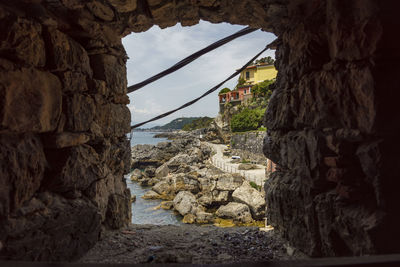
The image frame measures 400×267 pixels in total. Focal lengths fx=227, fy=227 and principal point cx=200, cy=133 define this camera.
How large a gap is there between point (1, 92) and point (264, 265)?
2178 mm

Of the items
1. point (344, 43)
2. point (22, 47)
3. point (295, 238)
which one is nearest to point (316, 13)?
point (344, 43)

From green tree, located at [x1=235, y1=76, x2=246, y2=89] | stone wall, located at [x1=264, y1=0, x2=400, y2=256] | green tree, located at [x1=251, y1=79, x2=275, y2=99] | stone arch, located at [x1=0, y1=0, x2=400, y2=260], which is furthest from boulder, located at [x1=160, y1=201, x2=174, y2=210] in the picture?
green tree, located at [x1=235, y1=76, x2=246, y2=89]

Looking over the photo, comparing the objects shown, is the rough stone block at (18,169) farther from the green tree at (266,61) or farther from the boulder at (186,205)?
the green tree at (266,61)

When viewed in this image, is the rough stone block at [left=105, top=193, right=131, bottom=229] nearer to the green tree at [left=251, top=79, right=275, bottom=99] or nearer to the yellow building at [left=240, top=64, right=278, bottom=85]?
the green tree at [left=251, top=79, right=275, bottom=99]

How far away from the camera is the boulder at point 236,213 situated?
12.8 meters

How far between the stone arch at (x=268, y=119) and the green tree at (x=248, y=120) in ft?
77.9

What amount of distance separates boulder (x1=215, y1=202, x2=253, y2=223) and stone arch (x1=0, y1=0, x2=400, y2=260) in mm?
10270

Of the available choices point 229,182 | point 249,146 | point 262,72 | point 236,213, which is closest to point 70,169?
point 236,213

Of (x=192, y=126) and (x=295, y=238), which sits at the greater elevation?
(x=192, y=126)

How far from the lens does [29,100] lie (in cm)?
203

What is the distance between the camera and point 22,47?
6.37 ft

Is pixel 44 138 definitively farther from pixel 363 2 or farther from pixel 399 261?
pixel 363 2

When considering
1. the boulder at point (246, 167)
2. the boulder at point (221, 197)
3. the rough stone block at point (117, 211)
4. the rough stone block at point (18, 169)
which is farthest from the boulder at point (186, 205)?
the rough stone block at point (18, 169)

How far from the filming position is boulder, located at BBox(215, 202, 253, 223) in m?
12.8
